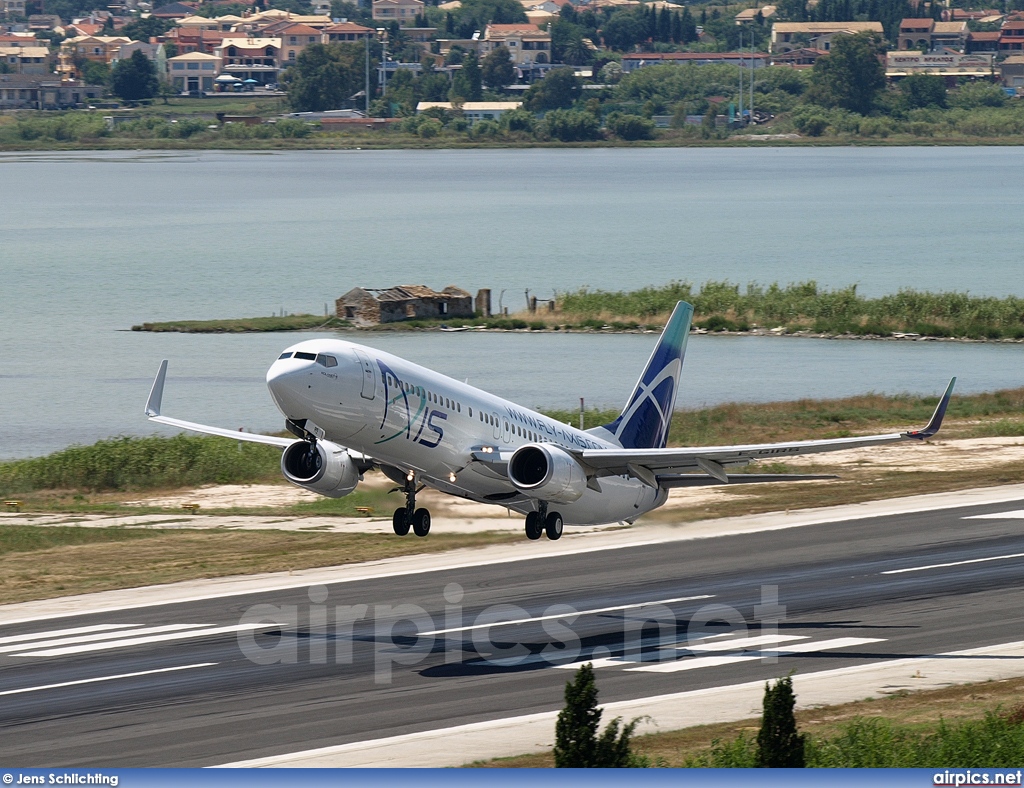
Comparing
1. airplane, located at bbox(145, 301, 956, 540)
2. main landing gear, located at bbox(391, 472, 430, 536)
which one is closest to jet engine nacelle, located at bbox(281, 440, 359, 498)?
airplane, located at bbox(145, 301, 956, 540)

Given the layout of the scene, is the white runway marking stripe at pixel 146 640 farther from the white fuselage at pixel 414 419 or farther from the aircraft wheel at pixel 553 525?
the aircraft wheel at pixel 553 525

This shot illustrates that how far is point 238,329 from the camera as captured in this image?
15425 centimetres

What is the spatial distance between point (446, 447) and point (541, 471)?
3.00 metres

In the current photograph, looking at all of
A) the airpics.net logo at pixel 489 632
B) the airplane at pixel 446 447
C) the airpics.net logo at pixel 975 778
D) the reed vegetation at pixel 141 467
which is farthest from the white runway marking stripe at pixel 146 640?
the airpics.net logo at pixel 975 778

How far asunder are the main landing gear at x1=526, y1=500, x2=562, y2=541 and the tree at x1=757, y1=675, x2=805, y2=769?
66.9ft

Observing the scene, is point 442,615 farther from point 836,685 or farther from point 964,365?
point 964,365

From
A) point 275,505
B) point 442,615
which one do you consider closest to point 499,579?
point 442,615

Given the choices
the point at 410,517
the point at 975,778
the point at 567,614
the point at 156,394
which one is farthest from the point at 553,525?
the point at 975,778

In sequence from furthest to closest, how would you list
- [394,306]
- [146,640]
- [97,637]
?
[394,306] → [97,637] → [146,640]

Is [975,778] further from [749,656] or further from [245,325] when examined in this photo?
[245,325]

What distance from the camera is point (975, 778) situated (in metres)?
18.7

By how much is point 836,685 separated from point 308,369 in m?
16.3

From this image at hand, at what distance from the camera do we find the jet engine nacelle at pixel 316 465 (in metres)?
45.2

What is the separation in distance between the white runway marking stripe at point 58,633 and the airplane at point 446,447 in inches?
279
